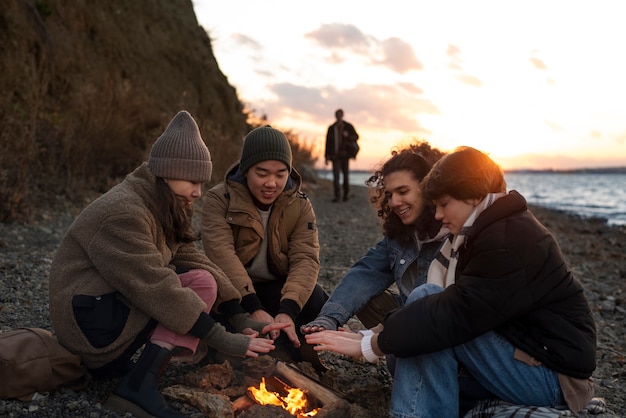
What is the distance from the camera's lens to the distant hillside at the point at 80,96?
325 inches

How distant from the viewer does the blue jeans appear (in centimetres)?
255

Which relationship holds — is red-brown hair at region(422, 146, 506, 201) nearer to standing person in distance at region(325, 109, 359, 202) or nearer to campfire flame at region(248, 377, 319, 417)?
campfire flame at region(248, 377, 319, 417)

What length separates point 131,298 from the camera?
2889mm

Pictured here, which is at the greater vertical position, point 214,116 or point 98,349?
point 214,116

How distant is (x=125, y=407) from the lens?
2818mm

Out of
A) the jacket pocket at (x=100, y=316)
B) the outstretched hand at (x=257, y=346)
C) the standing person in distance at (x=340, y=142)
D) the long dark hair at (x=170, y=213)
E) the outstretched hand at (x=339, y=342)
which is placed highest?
the standing person in distance at (x=340, y=142)

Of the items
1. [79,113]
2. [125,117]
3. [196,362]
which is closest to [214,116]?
[125,117]

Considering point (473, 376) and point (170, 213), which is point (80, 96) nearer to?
point (170, 213)

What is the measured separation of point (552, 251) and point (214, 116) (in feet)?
51.1

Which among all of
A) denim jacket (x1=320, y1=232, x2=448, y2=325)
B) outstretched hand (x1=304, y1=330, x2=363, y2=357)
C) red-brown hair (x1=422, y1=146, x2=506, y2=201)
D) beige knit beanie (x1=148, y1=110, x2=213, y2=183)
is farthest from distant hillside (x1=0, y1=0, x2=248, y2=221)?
red-brown hair (x1=422, y1=146, x2=506, y2=201)

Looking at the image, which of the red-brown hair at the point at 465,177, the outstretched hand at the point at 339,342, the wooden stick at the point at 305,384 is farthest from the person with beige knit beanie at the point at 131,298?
the red-brown hair at the point at 465,177

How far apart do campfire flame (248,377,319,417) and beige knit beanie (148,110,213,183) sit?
123 centimetres

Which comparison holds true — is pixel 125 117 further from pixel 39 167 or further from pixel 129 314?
pixel 129 314

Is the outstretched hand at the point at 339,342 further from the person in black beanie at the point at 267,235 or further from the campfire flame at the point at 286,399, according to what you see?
the person in black beanie at the point at 267,235
